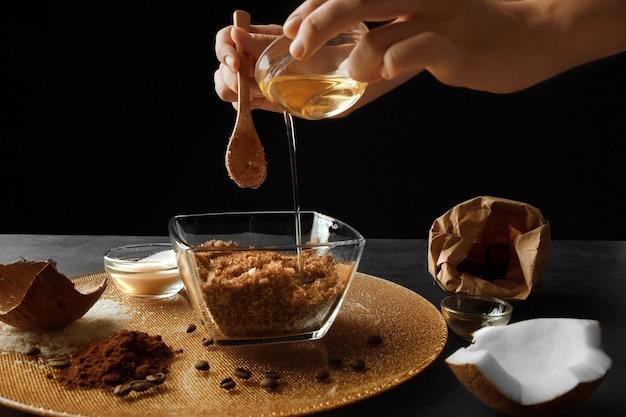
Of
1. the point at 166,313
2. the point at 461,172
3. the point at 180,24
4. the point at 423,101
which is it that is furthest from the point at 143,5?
the point at 166,313

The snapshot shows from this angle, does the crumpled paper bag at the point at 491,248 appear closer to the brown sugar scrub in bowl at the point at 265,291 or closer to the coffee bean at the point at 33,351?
the brown sugar scrub in bowl at the point at 265,291

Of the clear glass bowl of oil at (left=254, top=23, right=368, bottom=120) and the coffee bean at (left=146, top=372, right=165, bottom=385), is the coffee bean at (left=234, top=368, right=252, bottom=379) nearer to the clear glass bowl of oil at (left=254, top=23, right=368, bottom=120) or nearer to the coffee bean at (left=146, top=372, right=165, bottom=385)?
the coffee bean at (left=146, top=372, right=165, bottom=385)

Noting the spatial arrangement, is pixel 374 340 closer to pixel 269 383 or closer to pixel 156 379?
pixel 269 383

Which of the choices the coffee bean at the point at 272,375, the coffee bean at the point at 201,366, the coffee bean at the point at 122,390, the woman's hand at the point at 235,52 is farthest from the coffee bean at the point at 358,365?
the woman's hand at the point at 235,52

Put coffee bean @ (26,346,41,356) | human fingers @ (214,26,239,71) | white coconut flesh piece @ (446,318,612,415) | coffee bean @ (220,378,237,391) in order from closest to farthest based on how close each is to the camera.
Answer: white coconut flesh piece @ (446,318,612,415) < coffee bean @ (220,378,237,391) < coffee bean @ (26,346,41,356) < human fingers @ (214,26,239,71)

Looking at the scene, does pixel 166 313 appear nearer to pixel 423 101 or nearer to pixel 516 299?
pixel 516 299

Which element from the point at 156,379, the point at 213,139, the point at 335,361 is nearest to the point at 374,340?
the point at 335,361

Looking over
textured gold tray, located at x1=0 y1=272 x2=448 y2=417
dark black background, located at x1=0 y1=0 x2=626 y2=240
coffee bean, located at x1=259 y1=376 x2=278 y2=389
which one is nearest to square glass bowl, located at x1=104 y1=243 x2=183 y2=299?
textured gold tray, located at x1=0 y1=272 x2=448 y2=417
